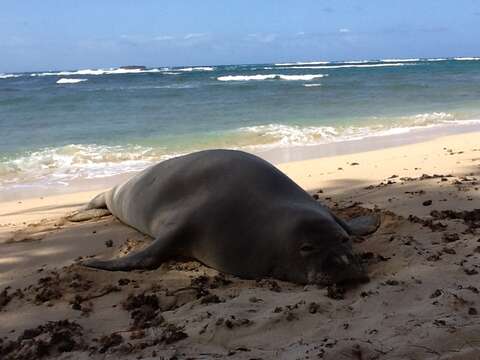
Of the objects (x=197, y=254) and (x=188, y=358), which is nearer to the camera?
(x=188, y=358)

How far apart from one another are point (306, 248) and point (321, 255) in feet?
0.33

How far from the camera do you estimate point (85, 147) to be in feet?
38.1

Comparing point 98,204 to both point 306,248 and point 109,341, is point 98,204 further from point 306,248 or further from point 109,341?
point 109,341

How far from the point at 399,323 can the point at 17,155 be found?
974 centimetres

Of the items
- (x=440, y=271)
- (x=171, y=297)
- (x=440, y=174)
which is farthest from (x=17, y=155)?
(x=440, y=271)

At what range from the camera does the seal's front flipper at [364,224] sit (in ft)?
14.0

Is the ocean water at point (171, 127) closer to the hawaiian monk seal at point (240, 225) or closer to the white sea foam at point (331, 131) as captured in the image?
A: the white sea foam at point (331, 131)

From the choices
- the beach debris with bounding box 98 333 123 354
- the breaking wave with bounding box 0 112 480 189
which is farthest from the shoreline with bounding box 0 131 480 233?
the beach debris with bounding box 98 333 123 354

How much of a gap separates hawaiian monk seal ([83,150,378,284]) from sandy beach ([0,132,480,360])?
11 centimetres

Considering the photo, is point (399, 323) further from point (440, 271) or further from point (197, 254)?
point (197, 254)

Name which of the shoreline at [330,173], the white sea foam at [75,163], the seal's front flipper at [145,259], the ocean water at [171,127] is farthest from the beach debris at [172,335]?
the white sea foam at [75,163]

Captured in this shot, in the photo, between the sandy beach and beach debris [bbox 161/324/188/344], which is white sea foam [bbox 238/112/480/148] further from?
beach debris [bbox 161/324/188/344]

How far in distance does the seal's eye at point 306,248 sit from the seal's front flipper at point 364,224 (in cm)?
88

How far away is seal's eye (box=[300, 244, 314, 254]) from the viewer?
346 cm
